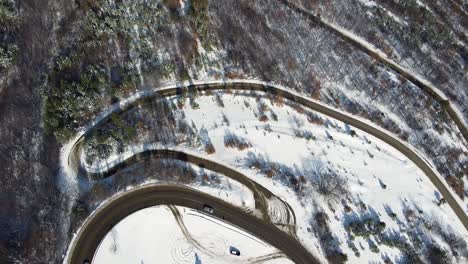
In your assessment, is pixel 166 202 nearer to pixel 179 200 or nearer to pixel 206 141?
pixel 179 200

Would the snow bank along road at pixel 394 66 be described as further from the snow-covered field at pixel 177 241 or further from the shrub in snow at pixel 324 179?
the snow-covered field at pixel 177 241

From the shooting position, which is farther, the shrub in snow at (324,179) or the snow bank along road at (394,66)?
the snow bank along road at (394,66)

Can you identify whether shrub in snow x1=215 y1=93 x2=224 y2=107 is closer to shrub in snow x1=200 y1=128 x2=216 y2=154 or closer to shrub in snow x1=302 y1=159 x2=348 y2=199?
shrub in snow x1=200 y1=128 x2=216 y2=154

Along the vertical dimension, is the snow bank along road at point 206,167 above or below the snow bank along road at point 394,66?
below

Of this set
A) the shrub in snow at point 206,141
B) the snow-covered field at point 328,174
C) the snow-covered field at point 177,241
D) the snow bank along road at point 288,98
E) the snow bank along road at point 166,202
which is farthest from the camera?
the shrub in snow at point 206,141

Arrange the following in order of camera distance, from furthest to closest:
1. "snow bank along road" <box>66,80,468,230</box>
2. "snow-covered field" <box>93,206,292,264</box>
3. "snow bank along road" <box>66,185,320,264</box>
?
"snow bank along road" <box>66,80,468,230</box> → "snow bank along road" <box>66,185,320,264</box> → "snow-covered field" <box>93,206,292,264</box>

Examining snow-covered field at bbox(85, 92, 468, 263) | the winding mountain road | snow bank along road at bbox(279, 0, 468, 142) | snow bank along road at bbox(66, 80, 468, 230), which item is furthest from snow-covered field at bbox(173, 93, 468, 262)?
snow bank along road at bbox(279, 0, 468, 142)

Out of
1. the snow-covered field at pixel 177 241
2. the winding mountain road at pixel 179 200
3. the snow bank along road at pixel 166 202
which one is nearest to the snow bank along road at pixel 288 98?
the winding mountain road at pixel 179 200
